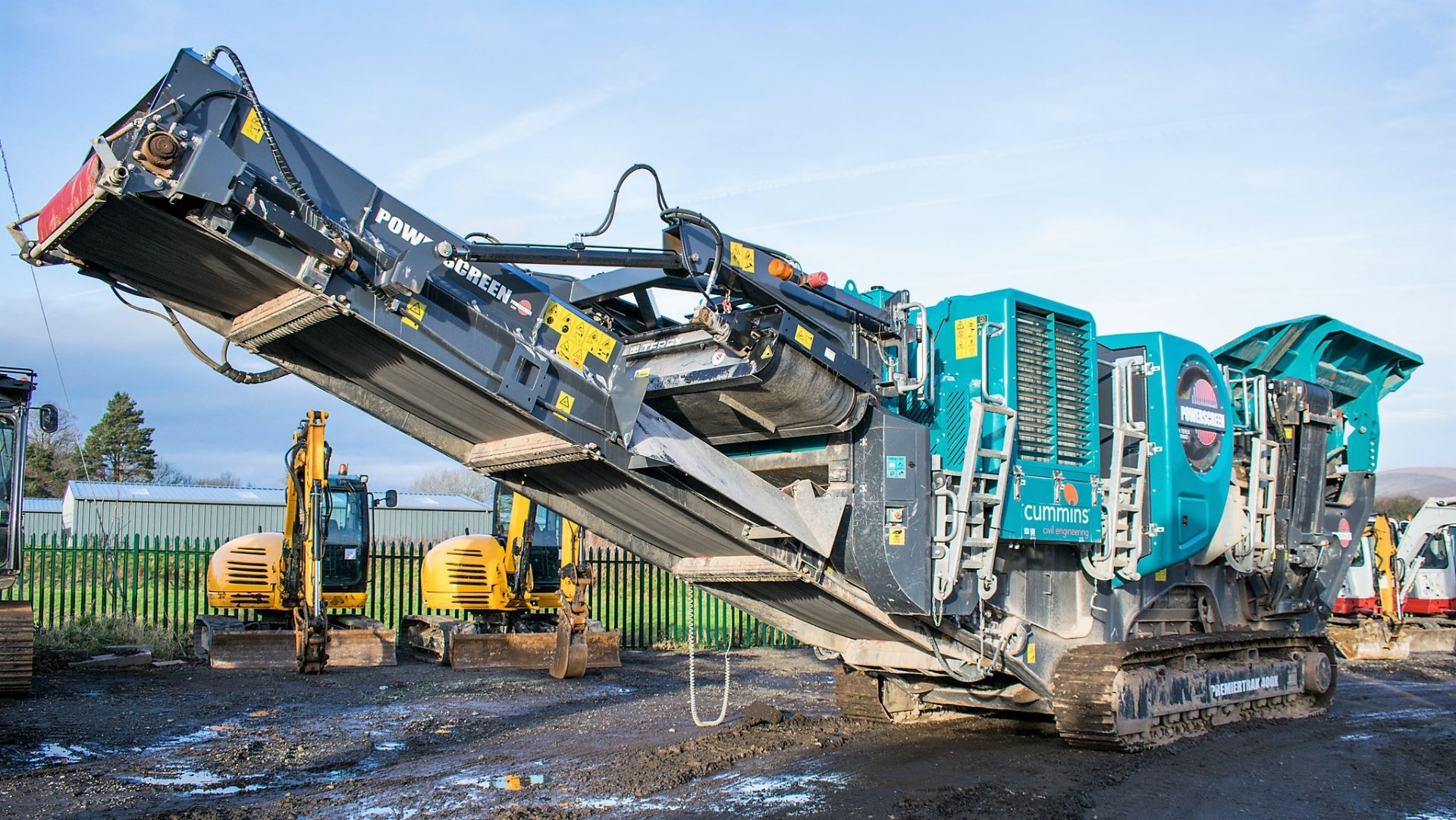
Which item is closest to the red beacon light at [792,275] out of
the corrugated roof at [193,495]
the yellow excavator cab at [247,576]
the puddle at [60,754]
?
the puddle at [60,754]

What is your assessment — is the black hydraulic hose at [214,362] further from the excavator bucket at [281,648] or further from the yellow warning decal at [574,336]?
the excavator bucket at [281,648]

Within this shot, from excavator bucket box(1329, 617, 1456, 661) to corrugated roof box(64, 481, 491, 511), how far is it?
1188 inches

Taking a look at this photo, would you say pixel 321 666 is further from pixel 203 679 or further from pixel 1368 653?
pixel 1368 653

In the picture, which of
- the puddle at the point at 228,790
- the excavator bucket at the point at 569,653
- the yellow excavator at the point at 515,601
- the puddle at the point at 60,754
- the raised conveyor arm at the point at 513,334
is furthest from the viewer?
the yellow excavator at the point at 515,601

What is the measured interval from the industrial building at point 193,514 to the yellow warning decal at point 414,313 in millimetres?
30989

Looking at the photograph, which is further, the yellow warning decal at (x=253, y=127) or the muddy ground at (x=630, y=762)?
the muddy ground at (x=630, y=762)

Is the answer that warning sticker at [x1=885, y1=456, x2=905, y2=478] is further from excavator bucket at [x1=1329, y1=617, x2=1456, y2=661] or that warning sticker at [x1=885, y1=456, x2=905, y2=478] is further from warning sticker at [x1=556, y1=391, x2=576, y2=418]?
excavator bucket at [x1=1329, y1=617, x2=1456, y2=661]

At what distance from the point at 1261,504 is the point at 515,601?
30.4 feet

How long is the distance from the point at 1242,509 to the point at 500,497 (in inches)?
406

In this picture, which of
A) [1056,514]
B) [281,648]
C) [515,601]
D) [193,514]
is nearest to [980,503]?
[1056,514]

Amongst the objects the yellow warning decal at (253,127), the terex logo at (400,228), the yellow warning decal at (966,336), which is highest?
the yellow warning decal at (253,127)

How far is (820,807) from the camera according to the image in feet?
20.9

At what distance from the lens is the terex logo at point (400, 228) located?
17.5 ft

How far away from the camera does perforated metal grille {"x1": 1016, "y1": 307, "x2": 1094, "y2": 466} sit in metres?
7.72
